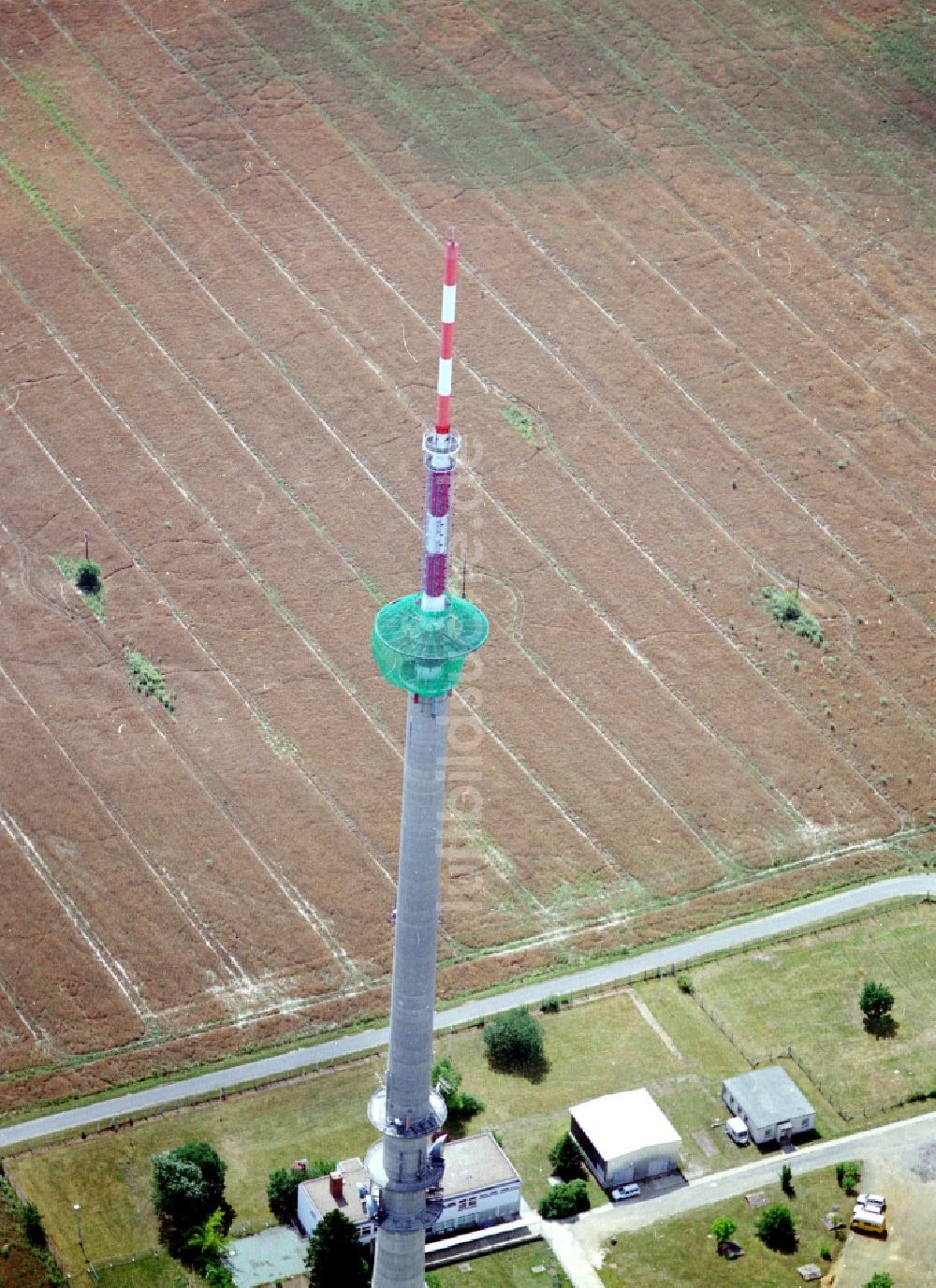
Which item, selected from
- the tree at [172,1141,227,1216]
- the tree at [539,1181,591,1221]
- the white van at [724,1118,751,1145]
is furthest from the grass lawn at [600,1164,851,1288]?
the tree at [172,1141,227,1216]

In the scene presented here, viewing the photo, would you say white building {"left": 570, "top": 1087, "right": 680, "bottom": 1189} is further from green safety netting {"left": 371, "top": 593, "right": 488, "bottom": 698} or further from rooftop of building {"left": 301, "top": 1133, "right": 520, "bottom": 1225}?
green safety netting {"left": 371, "top": 593, "right": 488, "bottom": 698}

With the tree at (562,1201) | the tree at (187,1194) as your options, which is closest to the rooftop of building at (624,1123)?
the tree at (562,1201)

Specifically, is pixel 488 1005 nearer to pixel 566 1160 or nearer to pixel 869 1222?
pixel 566 1160

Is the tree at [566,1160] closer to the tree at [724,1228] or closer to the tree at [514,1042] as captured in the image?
the tree at [514,1042]

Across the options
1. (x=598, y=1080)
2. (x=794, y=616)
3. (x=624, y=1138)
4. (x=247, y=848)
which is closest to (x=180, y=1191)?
(x=624, y=1138)

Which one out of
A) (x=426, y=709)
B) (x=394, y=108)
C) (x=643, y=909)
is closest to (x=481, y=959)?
(x=643, y=909)

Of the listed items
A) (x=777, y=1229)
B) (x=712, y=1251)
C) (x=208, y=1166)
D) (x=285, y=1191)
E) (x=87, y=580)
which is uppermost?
(x=87, y=580)
